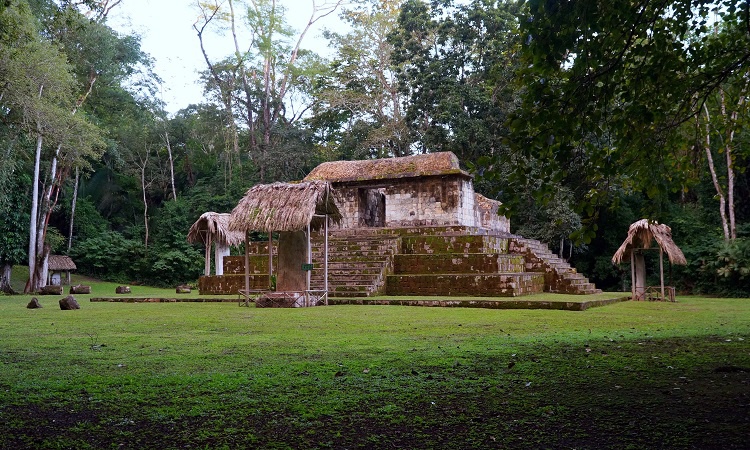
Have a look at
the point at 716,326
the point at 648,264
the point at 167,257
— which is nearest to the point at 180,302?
the point at 716,326

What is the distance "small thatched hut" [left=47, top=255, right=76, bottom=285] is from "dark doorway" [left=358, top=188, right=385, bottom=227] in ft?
43.8

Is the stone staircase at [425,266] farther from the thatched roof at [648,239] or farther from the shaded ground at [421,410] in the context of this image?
the shaded ground at [421,410]

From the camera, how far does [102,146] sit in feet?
77.3

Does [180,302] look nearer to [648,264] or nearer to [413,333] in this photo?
[413,333]

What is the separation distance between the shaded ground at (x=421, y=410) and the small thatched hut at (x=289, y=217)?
7447mm

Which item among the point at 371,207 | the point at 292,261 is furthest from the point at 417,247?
the point at 292,261

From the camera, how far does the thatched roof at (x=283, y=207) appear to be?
37.9 ft

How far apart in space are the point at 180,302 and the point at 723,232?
59.3ft

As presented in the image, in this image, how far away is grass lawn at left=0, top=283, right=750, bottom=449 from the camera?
274cm

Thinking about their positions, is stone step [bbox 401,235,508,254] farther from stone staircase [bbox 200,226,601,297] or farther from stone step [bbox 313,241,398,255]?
stone step [bbox 313,241,398,255]

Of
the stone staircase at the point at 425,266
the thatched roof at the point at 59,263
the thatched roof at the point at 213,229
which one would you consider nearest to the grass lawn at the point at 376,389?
the stone staircase at the point at 425,266

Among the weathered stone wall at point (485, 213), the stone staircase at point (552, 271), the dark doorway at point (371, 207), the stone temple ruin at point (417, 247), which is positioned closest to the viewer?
the stone temple ruin at point (417, 247)

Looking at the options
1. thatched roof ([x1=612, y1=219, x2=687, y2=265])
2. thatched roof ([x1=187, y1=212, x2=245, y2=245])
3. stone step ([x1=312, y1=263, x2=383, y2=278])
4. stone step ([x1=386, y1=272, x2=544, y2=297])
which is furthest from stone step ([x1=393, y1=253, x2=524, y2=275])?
thatched roof ([x1=187, y1=212, x2=245, y2=245])

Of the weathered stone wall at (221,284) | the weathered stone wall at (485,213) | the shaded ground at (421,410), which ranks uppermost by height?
the weathered stone wall at (485,213)
